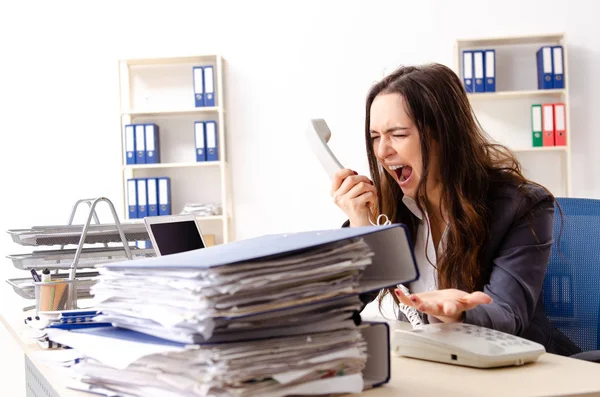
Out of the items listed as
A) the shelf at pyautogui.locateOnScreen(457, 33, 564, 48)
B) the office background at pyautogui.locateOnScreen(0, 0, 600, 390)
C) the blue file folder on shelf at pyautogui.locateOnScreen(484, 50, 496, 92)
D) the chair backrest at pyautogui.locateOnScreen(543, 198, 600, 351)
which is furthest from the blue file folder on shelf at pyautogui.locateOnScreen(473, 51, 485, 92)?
the chair backrest at pyautogui.locateOnScreen(543, 198, 600, 351)

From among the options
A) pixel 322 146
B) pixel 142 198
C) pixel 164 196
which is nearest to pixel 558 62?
pixel 164 196

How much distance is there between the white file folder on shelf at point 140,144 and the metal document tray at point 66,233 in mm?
2811

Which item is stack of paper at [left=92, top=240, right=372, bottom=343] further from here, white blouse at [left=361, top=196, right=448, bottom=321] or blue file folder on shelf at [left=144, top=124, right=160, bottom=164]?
blue file folder on shelf at [left=144, top=124, right=160, bottom=164]

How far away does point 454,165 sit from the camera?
161 centimetres

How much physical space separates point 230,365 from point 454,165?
1015mm

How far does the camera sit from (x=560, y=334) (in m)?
1.63

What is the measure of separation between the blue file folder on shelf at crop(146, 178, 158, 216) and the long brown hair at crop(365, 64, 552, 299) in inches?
126

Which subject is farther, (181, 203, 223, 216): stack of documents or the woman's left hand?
(181, 203, 223, 216): stack of documents

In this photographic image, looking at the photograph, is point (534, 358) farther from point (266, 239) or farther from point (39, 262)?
point (39, 262)

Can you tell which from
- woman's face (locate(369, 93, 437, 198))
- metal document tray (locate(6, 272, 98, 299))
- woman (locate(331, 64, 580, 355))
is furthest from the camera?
metal document tray (locate(6, 272, 98, 299))

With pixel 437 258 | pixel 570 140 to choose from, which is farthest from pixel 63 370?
pixel 570 140

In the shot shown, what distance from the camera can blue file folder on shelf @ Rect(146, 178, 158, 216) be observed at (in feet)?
15.4

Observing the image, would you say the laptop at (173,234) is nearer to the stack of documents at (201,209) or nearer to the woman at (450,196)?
the woman at (450,196)

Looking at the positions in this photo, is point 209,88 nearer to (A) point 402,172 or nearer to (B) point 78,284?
(B) point 78,284
